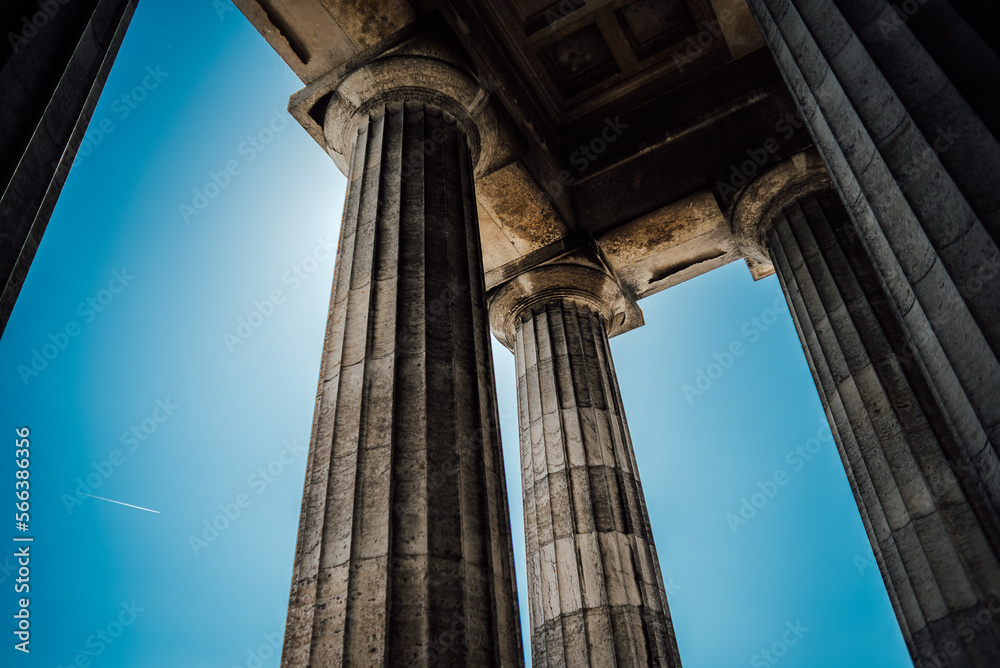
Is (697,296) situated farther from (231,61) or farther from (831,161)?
(831,161)

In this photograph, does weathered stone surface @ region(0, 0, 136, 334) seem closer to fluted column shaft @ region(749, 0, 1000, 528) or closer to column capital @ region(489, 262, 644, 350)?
fluted column shaft @ region(749, 0, 1000, 528)

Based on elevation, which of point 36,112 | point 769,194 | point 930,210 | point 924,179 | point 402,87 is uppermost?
point 769,194

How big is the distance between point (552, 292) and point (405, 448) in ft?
37.8

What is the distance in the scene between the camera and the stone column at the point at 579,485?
1388 centimetres

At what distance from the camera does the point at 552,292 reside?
19.7 metres

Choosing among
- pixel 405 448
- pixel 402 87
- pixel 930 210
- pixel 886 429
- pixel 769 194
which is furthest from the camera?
pixel 769 194

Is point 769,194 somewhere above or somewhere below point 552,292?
above

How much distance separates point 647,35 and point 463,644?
18337mm

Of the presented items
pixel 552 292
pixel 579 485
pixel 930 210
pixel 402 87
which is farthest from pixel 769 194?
pixel 930 210

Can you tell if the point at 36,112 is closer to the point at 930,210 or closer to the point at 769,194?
the point at 930,210

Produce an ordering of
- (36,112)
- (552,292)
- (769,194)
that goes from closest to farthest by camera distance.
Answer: (36,112), (769,194), (552,292)

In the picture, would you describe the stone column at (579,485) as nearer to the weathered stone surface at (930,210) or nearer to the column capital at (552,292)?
the column capital at (552,292)

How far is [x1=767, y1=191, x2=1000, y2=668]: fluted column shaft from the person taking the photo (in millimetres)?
10672

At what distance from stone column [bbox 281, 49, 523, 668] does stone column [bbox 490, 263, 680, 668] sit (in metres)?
5.89
